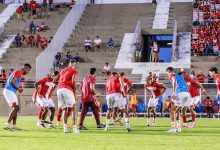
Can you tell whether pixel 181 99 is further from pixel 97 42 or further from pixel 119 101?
pixel 97 42

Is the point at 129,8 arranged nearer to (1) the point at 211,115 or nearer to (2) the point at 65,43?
(2) the point at 65,43

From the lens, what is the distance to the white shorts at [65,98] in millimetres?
19406

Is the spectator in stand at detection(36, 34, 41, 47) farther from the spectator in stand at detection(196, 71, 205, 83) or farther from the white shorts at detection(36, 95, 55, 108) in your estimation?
the white shorts at detection(36, 95, 55, 108)

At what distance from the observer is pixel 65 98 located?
1945cm

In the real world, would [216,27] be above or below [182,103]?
above

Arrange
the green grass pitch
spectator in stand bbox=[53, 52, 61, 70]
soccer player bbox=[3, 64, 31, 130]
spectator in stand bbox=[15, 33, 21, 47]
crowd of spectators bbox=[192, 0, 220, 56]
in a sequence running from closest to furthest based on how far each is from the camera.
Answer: the green grass pitch, soccer player bbox=[3, 64, 31, 130], spectator in stand bbox=[53, 52, 61, 70], crowd of spectators bbox=[192, 0, 220, 56], spectator in stand bbox=[15, 33, 21, 47]

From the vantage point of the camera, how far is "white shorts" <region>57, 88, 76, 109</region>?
63.7ft

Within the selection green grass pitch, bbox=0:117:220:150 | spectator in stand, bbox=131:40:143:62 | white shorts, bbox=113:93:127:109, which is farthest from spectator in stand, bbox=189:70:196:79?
green grass pitch, bbox=0:117:220:150

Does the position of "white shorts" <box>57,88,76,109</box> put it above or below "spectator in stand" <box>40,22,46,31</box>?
below

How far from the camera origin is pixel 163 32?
166 ft

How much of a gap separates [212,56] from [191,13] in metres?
10.00

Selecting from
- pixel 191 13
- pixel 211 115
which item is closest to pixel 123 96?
pixel 211 115

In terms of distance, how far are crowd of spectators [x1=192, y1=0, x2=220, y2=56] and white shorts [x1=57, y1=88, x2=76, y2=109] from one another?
1101 inches

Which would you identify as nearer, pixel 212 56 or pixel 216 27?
pixel 212 56
